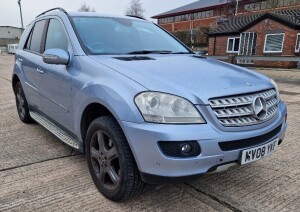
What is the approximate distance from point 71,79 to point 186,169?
57.3 inches

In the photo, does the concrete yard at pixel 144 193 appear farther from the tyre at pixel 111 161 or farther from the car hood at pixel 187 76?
the car hood at pixel 187 76

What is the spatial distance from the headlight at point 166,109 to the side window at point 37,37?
2.38 m

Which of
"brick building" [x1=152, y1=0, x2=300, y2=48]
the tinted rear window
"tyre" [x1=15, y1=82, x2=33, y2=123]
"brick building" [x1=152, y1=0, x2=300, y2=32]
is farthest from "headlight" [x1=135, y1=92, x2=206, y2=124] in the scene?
"brick building" [x1=152, y1=0, x2=300, y2=32]

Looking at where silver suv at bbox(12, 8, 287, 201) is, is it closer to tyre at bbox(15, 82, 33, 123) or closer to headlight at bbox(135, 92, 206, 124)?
headlight at bbox(135, 92, 206, 124)

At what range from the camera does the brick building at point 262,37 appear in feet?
63.7

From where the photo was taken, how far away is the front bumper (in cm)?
206

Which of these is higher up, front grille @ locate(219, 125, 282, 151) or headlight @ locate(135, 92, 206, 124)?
headlight @ locate(135, 92, 206, 124)

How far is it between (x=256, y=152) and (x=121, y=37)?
1901 millimetres

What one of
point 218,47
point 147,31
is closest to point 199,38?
point 218,47

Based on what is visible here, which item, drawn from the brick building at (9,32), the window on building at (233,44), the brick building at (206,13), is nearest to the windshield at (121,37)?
the window on building at (233,44)

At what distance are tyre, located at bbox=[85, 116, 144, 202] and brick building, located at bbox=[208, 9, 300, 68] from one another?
18770 mm

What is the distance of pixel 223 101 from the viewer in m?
2.22

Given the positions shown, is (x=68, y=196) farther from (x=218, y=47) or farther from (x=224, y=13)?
(x=224, y=13)

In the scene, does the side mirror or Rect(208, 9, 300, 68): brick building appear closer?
the side mirror
